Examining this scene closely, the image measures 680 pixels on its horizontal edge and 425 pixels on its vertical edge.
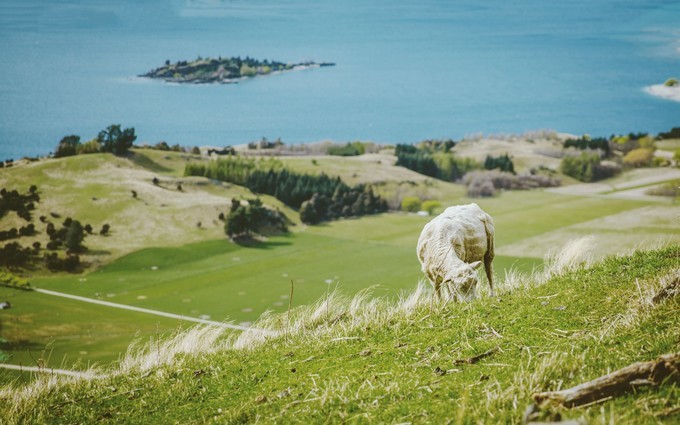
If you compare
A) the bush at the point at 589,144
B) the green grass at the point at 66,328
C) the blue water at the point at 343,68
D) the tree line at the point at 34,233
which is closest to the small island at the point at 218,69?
the blue water at the point at 343,68

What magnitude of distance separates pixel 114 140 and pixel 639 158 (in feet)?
163

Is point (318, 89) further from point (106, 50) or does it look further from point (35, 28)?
point (35, 28)

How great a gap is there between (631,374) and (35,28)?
63.4 m

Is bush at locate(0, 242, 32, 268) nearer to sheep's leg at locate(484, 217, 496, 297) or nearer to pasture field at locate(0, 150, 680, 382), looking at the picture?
pasture field at locate(0, 150, 680, 382)

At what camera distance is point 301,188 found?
195 feet

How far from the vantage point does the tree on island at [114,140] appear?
2287 inches

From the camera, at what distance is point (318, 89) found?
75688 mm

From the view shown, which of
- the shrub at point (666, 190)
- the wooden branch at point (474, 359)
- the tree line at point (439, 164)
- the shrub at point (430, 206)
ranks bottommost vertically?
the shrub at point (430, 206)

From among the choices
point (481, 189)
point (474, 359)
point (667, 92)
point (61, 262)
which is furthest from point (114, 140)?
point (667, 92)

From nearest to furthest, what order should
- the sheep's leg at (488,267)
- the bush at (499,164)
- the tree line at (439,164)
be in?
1. the sheep's leg at (488,267)
2. the bush at (499,164)
3. the tree line at (439,164)

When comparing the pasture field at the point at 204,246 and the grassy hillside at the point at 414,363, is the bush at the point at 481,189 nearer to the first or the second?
the pasture field at the point at 204,246

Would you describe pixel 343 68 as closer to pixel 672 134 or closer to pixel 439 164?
pixel 439 164

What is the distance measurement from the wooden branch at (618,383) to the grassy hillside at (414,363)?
9 centimetres

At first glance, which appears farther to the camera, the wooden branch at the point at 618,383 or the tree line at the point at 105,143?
the tree line at the point at 105,143
